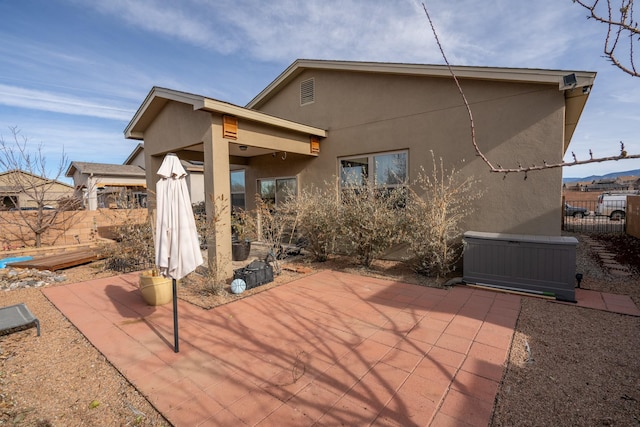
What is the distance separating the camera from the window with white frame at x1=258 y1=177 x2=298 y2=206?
10.1 m

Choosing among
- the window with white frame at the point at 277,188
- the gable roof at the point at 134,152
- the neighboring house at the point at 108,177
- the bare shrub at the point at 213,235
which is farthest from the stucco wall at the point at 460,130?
the gable roof at the point at 134,152

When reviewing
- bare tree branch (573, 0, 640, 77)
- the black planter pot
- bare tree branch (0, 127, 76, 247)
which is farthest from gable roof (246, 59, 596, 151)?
bare tree branch (0, 127, 76, 247)

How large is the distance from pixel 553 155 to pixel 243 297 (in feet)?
22.1

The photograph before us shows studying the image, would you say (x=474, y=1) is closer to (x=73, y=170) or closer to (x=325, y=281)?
(x=325, y=281)

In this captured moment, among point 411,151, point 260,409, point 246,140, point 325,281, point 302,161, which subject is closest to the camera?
point 260,409

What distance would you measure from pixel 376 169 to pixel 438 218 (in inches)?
109

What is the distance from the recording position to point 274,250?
6863 millimetres

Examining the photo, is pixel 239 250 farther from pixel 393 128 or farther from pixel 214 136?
pixel 393 128

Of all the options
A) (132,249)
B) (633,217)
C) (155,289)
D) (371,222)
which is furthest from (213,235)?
(633,217)

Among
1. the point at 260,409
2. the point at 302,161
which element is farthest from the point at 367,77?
the point at 260,409

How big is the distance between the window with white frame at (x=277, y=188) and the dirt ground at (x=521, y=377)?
22.3ft

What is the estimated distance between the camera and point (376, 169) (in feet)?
27.3

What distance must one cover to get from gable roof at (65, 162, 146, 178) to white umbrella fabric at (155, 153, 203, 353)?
2029 centimetres

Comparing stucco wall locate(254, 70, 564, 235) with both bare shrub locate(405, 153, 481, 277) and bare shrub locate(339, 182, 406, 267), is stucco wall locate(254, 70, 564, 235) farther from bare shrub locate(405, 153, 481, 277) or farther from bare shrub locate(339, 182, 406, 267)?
bare shrub locate(339, 182, 406, 267)
